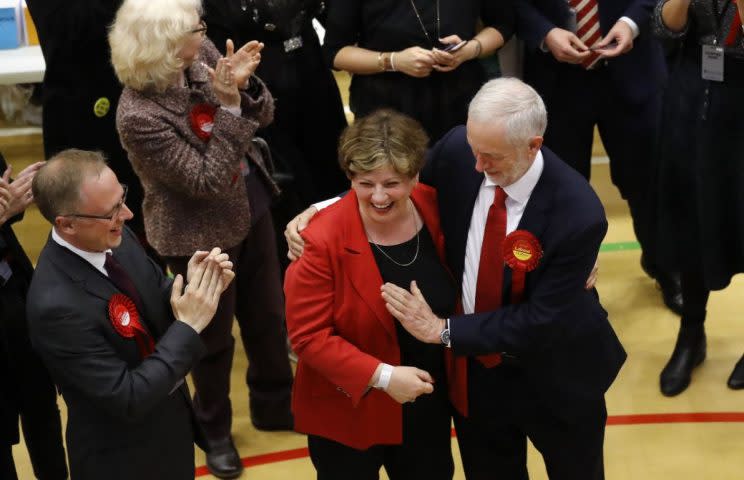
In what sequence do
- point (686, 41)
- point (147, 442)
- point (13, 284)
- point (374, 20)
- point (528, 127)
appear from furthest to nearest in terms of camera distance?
point (374, 20) → point (686, 41) → point (13, 284) → point (147, 442) → point (528, 127)

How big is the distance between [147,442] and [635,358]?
8.40 ft

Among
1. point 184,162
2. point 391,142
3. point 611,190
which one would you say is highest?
point 391,142

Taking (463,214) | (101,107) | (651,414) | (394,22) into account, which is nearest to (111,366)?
(463,214)

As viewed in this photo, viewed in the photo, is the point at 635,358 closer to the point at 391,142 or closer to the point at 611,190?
the point at 611,190

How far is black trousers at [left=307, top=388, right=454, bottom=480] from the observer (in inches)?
127

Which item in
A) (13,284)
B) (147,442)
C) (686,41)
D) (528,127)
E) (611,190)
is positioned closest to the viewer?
(528,127)

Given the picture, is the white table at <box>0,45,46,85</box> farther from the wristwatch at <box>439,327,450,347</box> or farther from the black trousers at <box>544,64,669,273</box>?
the wristwatch at <box>439,327,450,347</box>

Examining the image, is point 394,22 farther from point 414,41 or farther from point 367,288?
point 367,288

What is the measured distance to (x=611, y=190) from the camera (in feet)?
21.6

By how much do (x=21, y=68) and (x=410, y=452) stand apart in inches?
154

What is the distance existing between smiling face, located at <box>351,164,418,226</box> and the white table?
12.1ft

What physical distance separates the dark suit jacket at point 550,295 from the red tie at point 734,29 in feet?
4.36

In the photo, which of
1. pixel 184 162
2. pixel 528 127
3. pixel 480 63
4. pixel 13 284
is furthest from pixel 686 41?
pixel 13 284

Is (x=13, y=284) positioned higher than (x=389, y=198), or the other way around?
(x=389, y=198)
